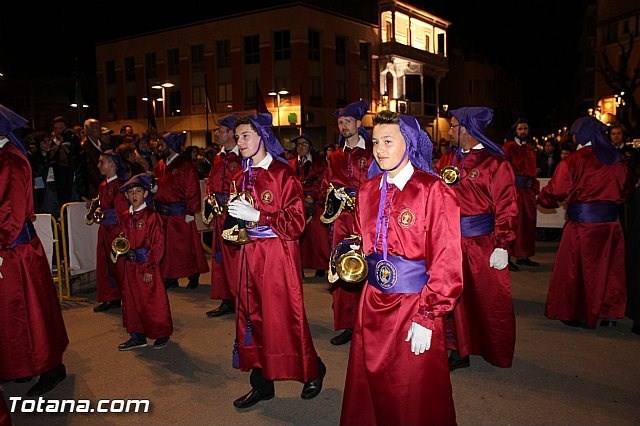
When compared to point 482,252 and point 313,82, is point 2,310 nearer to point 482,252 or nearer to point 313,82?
point 482,252

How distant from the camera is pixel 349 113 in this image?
20.6 feet

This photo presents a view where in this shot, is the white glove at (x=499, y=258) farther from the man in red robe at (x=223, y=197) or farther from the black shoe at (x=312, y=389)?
the man in red robe at (x=223, y=197)

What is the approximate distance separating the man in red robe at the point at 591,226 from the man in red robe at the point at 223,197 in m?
3.95

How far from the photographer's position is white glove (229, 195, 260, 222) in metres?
4.11

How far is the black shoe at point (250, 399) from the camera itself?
14.8 feet

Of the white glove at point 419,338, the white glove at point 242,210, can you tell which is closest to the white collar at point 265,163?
the white glove at point 242,210

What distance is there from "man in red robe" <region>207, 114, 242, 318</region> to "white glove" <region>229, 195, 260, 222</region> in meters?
2.95

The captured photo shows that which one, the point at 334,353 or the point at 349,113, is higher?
the point at 349,113

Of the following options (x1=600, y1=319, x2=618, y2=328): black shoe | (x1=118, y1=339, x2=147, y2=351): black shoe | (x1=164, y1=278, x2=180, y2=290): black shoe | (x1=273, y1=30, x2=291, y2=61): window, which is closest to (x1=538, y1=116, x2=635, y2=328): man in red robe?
(x1=600, y1=319, x2=618, y2=328): black shoe

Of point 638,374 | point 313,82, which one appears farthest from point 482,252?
point 313,82

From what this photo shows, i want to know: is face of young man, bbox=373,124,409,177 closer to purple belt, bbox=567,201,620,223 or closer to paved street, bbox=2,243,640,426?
paved street, bbox=2,243,640,426

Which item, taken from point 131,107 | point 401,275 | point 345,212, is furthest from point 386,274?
point 131,107

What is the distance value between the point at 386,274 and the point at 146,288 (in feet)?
12.0

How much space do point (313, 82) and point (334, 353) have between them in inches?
1266
